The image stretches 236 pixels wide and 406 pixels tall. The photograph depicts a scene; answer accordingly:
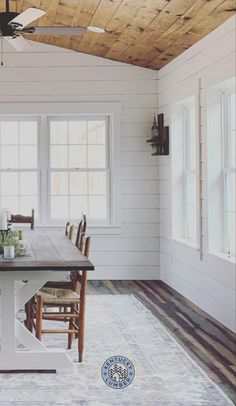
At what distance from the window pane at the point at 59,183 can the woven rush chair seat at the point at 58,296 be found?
11.5ft

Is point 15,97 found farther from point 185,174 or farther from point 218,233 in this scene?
point 218,233

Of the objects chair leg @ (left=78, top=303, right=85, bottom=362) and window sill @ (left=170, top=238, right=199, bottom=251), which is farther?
window sill @ (left=170, top=238, right=199, bottom=251)

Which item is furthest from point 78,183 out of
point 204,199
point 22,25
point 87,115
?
point 22,25

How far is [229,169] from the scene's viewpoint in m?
5.49

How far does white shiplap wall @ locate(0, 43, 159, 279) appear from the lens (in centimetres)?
775

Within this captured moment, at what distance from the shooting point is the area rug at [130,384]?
3.45 metres

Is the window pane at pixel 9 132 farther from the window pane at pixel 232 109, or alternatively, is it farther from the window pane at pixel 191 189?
the window pane at pixel 232 109

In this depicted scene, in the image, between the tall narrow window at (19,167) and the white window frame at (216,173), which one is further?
the tall narrow window at (19,167)

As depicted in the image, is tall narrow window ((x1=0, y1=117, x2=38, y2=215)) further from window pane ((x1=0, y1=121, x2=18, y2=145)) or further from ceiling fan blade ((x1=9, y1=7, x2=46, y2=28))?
ceiling fan blade ((x1=9, y1=7, x2=46, y2=28))

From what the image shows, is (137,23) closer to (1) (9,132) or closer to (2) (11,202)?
(1) (9,132)

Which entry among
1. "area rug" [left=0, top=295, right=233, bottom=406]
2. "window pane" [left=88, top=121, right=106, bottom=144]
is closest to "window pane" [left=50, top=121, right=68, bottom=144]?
"window pane" [left=88, top=121, right=106, bottom=144]

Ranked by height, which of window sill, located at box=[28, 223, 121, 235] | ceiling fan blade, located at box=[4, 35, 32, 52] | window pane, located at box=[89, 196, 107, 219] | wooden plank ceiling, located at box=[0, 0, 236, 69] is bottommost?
window sill, located at box=[28, 223, 121, 235]

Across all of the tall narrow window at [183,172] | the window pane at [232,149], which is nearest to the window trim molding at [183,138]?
the tall narrow window at [183,172]

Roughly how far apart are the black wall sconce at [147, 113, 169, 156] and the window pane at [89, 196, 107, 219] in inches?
39.9
